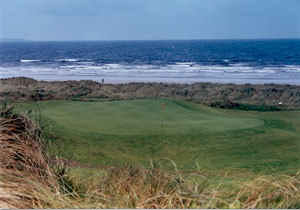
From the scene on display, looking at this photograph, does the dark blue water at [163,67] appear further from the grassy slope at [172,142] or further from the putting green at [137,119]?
the grassy slope at [172,142]

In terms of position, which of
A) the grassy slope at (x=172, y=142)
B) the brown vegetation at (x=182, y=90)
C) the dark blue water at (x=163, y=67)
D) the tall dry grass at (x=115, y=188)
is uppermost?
A: the tall dry grass at (x=115, y=188)

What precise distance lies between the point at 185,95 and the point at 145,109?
950 cm

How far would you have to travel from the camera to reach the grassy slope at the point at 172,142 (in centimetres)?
616

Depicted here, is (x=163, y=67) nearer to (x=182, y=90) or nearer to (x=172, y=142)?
(x=182, y=90)

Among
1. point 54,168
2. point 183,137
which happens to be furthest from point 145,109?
point 54,168

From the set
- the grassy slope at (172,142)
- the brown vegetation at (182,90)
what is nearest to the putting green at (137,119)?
the grassy slope at (172,142)

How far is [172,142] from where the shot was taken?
6.84 m

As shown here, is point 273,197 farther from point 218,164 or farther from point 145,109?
point 145,109

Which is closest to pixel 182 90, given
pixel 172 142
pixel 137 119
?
pixel 137 119

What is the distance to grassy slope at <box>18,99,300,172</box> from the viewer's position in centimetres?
616

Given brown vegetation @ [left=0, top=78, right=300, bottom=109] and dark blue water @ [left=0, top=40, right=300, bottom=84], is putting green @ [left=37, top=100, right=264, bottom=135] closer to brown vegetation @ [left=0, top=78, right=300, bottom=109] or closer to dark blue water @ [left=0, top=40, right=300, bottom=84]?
brown vegetation @ [left=0, top=78, right=300, bottom=109]

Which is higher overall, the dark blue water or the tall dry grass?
the tall dry grass

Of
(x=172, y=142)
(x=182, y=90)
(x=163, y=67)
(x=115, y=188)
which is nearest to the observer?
(x=115, y=188)

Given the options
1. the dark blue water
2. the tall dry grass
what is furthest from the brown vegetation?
the tall dry grass
